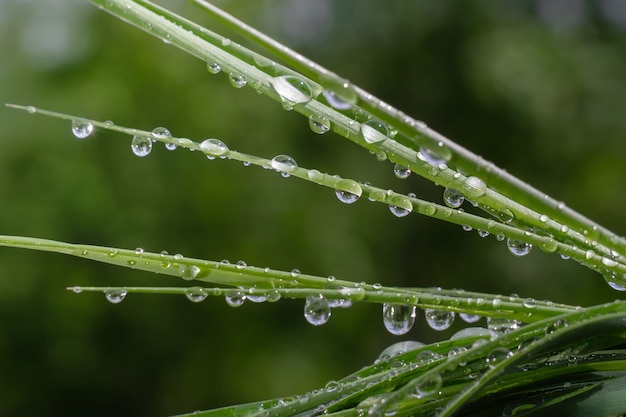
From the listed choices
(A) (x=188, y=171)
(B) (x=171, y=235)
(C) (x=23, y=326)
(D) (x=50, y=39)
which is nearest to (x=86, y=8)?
(D) (x=50, y=39)

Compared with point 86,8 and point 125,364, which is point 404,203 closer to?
point 125,364

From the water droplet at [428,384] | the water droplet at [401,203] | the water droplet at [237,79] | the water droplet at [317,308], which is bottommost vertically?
the water droplet at [428,384]

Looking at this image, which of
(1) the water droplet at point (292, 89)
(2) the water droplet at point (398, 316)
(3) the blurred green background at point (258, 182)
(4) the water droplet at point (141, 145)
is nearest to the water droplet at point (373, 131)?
(1) the water droplet at point (292, 89)

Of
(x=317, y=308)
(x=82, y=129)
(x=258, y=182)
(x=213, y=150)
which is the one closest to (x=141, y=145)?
(x=82, y=129)

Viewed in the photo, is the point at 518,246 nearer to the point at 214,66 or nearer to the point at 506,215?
the point at 506,215

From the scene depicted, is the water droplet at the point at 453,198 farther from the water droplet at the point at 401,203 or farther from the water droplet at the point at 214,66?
the water droplet at the point at 214,66

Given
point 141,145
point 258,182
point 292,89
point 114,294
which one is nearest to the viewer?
A: point 292,89
